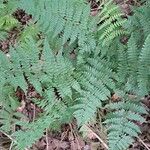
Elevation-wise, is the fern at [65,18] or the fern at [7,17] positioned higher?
the fern at [7,17]

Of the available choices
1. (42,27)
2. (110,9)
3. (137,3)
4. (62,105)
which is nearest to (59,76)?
(62,105)

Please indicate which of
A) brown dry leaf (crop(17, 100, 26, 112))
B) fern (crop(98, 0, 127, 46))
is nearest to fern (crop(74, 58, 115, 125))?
fern (crop(98, 0, 127, 46))

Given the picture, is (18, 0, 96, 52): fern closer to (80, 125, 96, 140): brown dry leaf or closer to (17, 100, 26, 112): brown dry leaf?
(80, 125, 96, 140): brown dry leaf

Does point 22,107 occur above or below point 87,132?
above

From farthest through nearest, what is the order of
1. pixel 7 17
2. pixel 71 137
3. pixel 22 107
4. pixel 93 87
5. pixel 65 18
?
pixel 7 17
pixel 22 107
pixel 71 137
pixel 65 18
pixel 93 87

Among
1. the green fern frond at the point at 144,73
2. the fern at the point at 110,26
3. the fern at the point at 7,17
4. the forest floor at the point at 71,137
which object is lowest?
the forest floor at the point at 71,137

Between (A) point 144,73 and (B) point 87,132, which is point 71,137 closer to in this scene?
(B) point 87,132

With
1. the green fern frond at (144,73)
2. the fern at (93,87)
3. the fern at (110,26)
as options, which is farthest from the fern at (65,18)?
the green fern frond at (144,73)

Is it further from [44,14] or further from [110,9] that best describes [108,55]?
[44,14]

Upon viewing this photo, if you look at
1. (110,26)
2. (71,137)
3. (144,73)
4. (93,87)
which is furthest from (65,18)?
(71,137)

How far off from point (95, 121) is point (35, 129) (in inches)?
27.5

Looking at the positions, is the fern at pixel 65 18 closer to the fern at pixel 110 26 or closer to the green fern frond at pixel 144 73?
the fern at pixel 110 26

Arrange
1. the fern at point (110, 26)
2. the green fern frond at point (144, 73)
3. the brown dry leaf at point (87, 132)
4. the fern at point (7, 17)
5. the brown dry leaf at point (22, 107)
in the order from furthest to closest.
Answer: the fern at point (7, 17)
the brown dry leaf at point (22, 107)
the brown dry leaf at point (87, 132)
the fern at point (110, 26)
the green fern frond at point (144, 73)

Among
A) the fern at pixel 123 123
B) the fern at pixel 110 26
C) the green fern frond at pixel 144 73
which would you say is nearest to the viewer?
the fern at pixel 123 123
